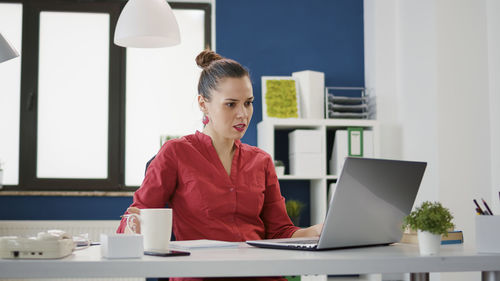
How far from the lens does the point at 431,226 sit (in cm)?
121

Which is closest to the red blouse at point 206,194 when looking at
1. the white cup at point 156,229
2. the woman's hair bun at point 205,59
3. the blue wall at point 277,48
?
the woman's hair bun at point 205,59

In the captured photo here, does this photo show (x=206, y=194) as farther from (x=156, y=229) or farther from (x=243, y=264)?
(x=243, y=264)

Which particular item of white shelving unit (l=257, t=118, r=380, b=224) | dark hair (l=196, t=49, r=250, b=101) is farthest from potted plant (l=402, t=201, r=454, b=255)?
white shelving unit (l=257, t=118, r=380, b=224)

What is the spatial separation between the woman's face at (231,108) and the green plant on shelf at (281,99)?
2.04 meters

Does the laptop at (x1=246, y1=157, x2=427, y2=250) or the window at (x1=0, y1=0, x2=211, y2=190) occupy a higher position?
the window at (x1=0, y1=0, x2=211, y2=190)

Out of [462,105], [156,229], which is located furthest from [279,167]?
[156,229]

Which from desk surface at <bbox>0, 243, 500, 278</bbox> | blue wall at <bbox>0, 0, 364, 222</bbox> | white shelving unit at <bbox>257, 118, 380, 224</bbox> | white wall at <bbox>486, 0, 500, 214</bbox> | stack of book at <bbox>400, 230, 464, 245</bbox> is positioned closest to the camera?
desk surface at <bbox>0, 243, 500, 278</bbox>

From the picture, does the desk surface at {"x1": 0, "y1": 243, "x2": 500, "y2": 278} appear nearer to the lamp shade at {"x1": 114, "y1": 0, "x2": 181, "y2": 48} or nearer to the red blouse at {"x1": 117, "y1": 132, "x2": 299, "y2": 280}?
the red blouse at {"x1": 117, "y1": 132, "x2": 299, "y2": 280}

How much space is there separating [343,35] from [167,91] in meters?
1.44

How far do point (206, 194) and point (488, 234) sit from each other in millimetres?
816

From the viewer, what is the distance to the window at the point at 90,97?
431 centimetres

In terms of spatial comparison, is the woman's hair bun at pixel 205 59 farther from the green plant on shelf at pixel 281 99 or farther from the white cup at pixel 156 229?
the green plant on shelf at pixel 281 99

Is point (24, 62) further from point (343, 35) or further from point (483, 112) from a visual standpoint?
point (483, 112)

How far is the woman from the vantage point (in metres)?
1.71
